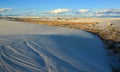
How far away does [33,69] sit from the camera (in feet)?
26.2

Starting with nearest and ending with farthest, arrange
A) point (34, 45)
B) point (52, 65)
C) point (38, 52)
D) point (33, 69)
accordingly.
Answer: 1. point (33, 69)
2. point (52, 65)
3. point (38, 52)
4. point (34, 45)

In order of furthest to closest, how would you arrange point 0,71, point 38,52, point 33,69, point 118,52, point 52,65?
point 118,52, point 38,52, point 52,65, point 33,69, point 0,71

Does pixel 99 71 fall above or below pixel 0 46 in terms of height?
below

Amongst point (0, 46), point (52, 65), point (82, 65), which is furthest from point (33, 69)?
point (0, 46)

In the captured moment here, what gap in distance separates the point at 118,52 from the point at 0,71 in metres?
8.97

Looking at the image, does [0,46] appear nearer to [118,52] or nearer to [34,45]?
[34,45]

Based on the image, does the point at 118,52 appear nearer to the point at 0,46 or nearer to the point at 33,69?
the point at 0,46

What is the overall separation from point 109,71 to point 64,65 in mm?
2161

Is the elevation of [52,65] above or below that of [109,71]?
above

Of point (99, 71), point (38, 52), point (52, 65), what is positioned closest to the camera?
point (52, 65)

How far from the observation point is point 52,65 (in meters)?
8.52

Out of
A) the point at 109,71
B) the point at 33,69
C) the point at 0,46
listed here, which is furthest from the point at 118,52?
the point at 33,69

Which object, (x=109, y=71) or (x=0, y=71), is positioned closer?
(x=0, y=71)

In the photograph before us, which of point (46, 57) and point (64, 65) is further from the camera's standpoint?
point (46, 57)
